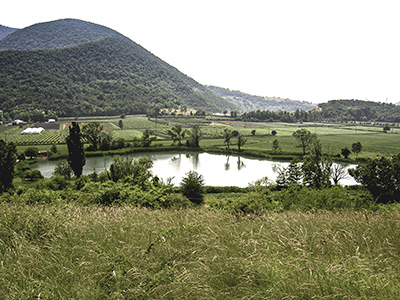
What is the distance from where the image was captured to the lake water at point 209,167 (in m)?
35.0

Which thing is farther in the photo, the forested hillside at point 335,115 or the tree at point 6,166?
the forested hillside at point 335,115

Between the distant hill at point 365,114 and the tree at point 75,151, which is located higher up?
the distant hill at point 365,114

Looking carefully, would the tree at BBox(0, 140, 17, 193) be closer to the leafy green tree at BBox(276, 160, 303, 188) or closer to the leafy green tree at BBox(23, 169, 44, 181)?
the leafy green tree at BBox(23, 169, 44, 181)

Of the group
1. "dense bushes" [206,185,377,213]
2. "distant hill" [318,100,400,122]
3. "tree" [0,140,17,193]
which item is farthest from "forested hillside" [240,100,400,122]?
"dense bushes" [206,185,377,213]

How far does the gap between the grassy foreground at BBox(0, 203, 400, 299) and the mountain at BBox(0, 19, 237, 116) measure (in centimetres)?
10971

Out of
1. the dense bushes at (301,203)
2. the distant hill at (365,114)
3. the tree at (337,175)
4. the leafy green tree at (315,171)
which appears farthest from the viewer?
the distant hill at (365,114)

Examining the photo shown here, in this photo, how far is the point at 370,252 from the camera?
12.2 feet

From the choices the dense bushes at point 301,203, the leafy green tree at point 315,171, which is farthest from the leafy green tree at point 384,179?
the dense bushes at point 301,203

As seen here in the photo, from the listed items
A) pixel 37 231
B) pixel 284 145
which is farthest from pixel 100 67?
pixel 37 231

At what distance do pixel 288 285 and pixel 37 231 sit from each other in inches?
136

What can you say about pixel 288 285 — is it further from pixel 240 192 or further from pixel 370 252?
pixel 240 192

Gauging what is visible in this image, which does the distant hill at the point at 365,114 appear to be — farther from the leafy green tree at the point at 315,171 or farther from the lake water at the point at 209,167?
the leafy green tree at the point at 315,171

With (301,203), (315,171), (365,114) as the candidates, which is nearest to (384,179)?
(315,171)

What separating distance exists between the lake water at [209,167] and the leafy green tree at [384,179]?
9.80 metres
